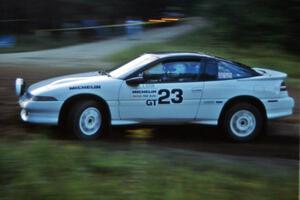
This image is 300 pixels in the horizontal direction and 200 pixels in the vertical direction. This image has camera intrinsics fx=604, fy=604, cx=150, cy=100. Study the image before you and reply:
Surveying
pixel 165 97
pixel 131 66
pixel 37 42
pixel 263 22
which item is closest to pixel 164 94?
pixel 165 97

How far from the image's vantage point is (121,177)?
17.8ft

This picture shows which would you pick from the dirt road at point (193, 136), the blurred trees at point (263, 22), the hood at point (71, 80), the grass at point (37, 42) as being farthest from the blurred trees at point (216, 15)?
the hood at point (71, 80)

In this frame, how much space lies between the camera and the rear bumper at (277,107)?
9672mm

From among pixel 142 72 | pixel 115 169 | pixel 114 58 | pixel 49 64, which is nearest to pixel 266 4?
pixel 114 58

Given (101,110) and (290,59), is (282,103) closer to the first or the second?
(101,110)

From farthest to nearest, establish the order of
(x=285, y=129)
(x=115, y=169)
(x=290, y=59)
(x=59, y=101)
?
(x=290, y=59)
(x=285, y=129)
(x=59, y=101)
(x=115, y=169)

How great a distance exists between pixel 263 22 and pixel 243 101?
9105mm

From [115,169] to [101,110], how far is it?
3744 mm

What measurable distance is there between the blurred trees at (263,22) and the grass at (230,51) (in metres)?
0.31

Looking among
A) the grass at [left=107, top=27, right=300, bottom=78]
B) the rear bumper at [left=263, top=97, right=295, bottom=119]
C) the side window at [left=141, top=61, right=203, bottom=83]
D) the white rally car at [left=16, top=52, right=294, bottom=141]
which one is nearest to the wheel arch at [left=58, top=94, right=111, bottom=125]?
the white rally car at [left=16, top=52, right=294, bottom=141]

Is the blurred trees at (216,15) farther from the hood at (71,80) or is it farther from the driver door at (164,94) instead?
the hood at (71,80)

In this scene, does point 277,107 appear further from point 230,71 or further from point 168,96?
point 168,96

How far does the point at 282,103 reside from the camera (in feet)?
32.0

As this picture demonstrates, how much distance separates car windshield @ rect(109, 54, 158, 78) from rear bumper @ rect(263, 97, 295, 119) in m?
1.96
